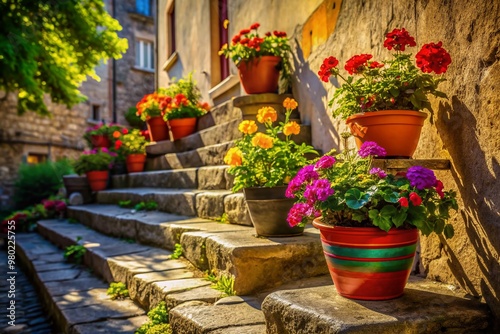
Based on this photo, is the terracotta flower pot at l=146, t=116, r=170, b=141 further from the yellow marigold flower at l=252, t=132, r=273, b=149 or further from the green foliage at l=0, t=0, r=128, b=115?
the yellow marigold flower at l=252, t=132, r=273, b=149

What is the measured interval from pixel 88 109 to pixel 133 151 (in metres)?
7.88

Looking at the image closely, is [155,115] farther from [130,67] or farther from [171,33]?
[130,67]

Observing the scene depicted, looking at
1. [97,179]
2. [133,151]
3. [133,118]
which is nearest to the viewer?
[133,151]

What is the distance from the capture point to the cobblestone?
9.57 ft

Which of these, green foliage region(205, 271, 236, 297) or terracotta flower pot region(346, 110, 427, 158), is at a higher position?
terracotta flower pot region(346, 110, 427, 158)

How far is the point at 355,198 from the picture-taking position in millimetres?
1605

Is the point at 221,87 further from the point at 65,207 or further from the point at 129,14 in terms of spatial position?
the point at 129,14

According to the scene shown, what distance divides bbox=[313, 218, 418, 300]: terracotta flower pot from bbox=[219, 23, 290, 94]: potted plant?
2794 mm

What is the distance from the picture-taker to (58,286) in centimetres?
335

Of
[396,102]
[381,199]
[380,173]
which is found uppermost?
[396,102]

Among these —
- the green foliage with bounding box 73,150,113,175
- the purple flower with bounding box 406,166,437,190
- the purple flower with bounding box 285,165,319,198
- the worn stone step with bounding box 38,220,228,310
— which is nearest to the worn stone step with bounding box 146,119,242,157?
the green foliage with bounding box 73,150,113,175

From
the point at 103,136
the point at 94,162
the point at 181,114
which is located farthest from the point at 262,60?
the point at 103,136

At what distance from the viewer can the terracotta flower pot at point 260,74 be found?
13.7 feet

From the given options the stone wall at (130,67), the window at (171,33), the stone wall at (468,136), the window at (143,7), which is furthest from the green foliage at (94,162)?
the window at (143,7)
